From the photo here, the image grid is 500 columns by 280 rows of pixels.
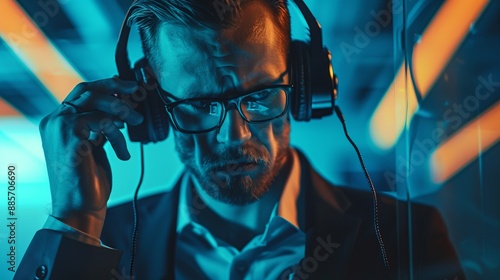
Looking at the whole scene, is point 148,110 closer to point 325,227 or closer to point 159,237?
point 159,237

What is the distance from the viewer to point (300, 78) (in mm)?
1421

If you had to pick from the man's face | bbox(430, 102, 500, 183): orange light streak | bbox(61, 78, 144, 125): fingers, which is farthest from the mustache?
bbox(430, 102, 500, 183): orange light streak

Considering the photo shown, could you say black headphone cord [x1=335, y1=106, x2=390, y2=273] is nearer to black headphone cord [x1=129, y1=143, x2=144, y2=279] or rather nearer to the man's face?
the man's face

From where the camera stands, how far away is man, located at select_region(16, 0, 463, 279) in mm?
1422

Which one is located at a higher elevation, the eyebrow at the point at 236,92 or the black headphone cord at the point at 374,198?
the eyebrow at the point at 236,92

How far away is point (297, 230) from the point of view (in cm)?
146

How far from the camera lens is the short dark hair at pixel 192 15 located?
1415mm

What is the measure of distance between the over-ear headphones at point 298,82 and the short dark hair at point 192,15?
0.03 m

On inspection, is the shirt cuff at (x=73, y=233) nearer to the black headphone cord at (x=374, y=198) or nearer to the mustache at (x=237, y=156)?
the mustache at (x=237, y=156)

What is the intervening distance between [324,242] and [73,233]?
690mm

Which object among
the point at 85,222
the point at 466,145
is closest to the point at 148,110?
the point at 85,222

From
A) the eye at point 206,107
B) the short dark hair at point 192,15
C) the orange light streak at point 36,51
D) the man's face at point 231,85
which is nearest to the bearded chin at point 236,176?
the man's face at point 231,85

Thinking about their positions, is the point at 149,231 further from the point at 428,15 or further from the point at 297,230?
the point at 428,15

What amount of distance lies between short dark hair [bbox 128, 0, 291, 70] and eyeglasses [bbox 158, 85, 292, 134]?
0.13 meters
